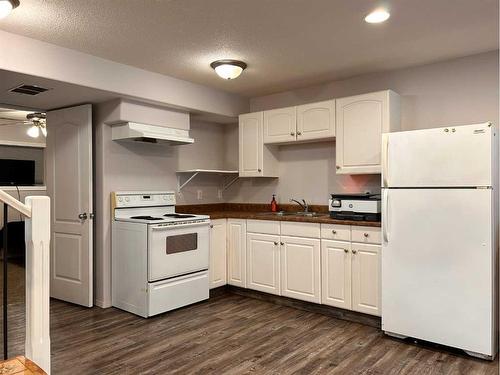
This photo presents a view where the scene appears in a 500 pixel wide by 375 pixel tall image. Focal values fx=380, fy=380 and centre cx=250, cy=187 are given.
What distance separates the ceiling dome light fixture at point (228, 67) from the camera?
337 cm

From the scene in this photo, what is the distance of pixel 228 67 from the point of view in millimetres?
3365

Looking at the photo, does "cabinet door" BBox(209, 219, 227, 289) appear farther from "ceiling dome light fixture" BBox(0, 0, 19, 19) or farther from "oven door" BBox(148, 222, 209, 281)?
"ceiling dome light fixture" BBox(0, 0, 19, 19)

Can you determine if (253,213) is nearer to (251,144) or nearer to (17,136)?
(251,144)

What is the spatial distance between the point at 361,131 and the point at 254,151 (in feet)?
4.35

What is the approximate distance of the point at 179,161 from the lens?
15.1 feet

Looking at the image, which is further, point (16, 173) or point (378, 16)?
point (16, 173)

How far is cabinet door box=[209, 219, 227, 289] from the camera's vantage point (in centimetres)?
415

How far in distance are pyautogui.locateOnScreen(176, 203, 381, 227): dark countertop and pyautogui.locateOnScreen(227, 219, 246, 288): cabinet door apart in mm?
101

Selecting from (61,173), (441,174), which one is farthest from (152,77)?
(441,174)

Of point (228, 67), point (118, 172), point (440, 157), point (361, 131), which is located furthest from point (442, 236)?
point (118, 172)

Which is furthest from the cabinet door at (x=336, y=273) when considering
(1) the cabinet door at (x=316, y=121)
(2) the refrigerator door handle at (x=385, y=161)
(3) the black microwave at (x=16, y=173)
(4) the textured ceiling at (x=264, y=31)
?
(3) the black microwave at (x=16, y=173)

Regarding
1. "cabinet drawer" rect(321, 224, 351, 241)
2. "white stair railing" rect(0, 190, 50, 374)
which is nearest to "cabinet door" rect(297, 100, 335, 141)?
"cabinet drawer" rect(321, 224, 351, 241)

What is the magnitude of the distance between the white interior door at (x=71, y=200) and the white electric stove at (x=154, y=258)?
0.97ft

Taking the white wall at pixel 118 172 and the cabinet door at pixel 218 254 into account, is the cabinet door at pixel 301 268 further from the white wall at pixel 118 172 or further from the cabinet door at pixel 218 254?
the white wall at pixel 118 172
